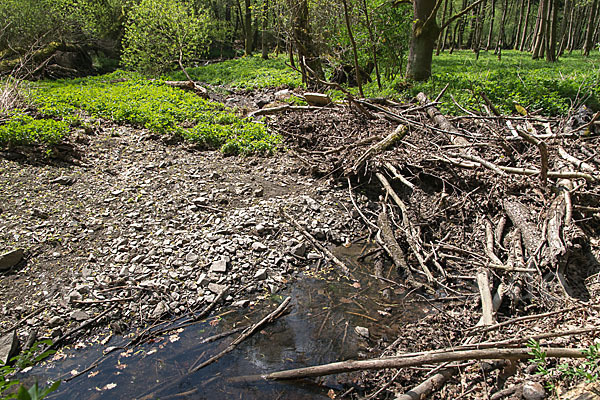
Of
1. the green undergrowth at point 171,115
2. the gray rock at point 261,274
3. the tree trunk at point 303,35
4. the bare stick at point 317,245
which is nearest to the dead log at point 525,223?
the bare stick at point 317,245

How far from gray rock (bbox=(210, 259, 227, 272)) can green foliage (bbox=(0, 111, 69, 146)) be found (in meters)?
4.67

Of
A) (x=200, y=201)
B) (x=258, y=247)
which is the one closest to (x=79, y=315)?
(x=258, y=247)

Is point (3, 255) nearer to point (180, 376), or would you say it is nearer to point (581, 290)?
point (180, 376)

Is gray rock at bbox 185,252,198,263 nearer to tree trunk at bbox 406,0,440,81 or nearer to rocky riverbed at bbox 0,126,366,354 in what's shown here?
rocky riverbed at bbox 0,126,366,354

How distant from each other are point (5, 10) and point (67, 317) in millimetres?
24240

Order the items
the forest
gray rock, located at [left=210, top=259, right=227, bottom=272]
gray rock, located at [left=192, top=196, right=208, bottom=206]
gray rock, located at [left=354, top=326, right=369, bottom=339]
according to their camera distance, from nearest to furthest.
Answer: the forest < gray rock, located at [left=354, top=326, right=369, bottom=339] < gray rock, located at [left=210, top=259, right=227, bottom=272] < gray rock, located at [left=192, top=196, right=208, bottom=206]

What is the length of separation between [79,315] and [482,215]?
543 centimetres

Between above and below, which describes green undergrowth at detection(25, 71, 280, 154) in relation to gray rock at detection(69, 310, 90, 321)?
above

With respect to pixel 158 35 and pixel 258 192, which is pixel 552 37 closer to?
pixel 158 35

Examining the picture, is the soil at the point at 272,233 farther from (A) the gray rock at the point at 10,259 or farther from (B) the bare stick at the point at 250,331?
(B) the bare stick at the point at 250,331

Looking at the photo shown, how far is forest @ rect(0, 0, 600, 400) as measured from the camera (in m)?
3.46

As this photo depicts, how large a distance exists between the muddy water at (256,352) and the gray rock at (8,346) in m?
0.32

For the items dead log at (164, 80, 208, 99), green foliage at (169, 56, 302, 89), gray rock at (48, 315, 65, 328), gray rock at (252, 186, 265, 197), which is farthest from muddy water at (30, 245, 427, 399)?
green foliage at (169, 56, 302, 89)

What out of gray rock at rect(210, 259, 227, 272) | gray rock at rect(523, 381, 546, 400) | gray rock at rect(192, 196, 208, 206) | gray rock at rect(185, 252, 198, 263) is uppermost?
gray rock at rect(192, 196, 208, 206)
